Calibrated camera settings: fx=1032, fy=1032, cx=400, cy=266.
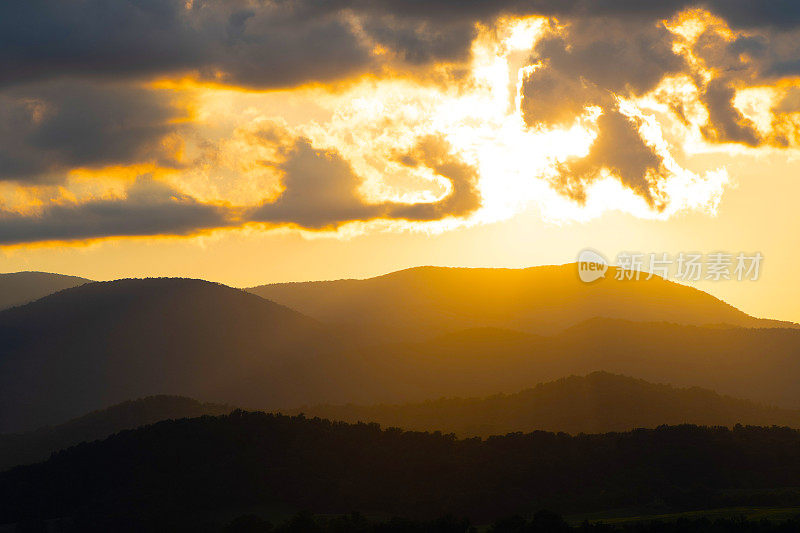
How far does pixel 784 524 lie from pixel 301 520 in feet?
228

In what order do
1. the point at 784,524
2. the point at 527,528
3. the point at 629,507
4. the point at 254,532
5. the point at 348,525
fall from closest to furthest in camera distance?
1. the point at 784,524
2. the point at 527,528
3. the point at 348,525
4. the point at 254,532
5. the point at 629,507

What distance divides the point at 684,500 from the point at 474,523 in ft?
132

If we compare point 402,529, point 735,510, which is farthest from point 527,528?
point 735,510

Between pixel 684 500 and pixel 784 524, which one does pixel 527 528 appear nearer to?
pixel 784 524

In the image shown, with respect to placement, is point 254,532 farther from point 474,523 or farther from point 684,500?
point 684,500

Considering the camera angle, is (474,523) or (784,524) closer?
(784,524)

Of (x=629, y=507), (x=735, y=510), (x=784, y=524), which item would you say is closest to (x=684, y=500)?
(x=629, y=507)

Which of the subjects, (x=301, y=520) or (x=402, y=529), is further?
(x=301, y=520)

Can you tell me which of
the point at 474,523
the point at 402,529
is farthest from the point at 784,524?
the point at 474,523

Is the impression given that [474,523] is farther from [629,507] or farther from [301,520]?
[301,520]

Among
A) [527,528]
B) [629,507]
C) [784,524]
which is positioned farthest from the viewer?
[629,507]

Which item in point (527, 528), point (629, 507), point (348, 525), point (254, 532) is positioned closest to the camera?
point (527, 528)

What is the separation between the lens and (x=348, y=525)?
6112 inches

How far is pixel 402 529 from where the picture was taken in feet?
477
